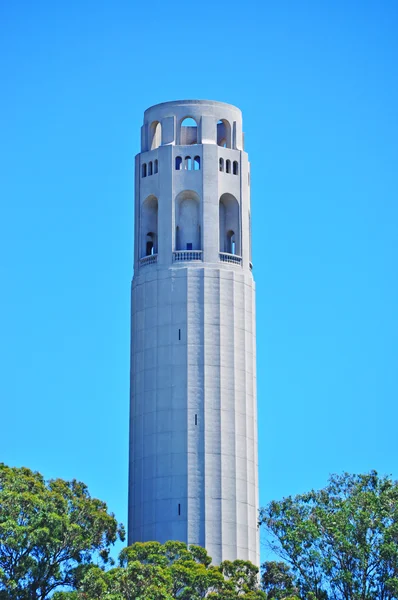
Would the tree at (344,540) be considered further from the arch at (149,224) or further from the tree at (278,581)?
the arch at (149,224)

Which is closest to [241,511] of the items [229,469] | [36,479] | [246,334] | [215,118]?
[229,469]

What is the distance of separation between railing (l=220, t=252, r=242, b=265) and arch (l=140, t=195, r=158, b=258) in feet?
16.2

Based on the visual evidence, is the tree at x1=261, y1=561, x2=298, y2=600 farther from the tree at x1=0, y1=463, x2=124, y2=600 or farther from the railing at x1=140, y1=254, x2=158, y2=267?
the railing at x1=140, y1=254, x2=158, y2=267

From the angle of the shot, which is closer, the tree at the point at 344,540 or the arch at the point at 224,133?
the tree at the point at 344,540

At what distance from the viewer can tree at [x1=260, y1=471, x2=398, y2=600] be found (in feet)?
326

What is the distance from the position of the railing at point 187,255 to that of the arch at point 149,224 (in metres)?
3.03

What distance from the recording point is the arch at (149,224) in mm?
125250

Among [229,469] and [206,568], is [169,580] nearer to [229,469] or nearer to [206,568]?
[206,568]

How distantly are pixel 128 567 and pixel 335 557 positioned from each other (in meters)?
12.2

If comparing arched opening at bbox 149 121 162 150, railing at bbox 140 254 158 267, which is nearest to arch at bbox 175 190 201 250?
railing at bbox 140 254 158 267

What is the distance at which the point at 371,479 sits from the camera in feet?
341

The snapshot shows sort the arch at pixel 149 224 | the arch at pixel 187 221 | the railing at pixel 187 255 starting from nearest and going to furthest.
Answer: the railing at pixel 187 255 → the arch at pixel 187 221 → the arch at pixel 149 224

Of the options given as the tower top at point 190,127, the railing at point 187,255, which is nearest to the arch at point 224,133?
the tower top at point 190,127

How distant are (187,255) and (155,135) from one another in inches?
422
